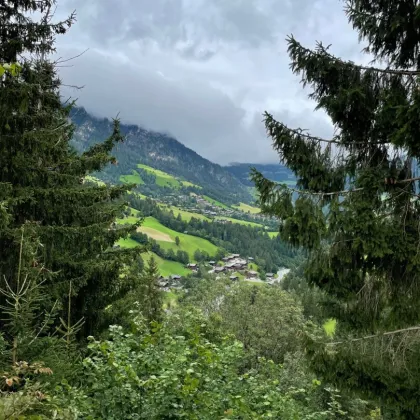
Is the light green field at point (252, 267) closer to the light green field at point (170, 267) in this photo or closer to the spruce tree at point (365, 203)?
the light green field at point (170, 267)

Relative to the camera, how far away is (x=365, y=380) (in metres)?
4.91

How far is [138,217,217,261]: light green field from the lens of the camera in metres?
104

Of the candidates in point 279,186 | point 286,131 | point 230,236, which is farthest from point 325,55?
point 230,236

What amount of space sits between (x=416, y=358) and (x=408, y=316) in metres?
0.63

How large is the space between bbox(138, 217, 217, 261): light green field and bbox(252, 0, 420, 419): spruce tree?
9637 cm

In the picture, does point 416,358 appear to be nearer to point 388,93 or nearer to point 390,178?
point 390,178

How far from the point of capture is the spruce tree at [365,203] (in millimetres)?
4691

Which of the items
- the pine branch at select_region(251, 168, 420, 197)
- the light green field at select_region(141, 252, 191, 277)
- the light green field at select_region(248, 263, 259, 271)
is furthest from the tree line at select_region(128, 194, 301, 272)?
the pine branch at select_region(251, 168, 420, 197)

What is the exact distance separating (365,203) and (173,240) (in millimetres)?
105091

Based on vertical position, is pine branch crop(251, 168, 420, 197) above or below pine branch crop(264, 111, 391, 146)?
below

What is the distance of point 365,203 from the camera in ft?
15.0

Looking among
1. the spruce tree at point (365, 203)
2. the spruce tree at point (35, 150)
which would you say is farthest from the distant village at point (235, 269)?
the spruce tree at point (365, 203)

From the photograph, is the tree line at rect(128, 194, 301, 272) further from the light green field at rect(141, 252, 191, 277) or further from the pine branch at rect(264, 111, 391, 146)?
the pine branch at rect(264, 111, 391, 146)

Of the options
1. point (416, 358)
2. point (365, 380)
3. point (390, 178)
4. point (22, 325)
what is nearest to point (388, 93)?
point (390, 178)
